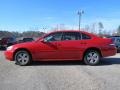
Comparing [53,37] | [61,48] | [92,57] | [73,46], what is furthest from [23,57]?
[92,57]

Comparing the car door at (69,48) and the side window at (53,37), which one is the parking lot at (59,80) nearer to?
the car door at (69,48)

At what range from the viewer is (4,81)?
9.65 meters

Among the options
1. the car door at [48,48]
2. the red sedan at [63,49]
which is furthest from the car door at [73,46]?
the car door at [48,48]

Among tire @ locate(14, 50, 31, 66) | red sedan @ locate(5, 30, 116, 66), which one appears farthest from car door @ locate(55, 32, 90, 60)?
tire @ locate(14, 50, 31, 66)

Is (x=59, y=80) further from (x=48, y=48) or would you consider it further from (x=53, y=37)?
(x=53, y=37)

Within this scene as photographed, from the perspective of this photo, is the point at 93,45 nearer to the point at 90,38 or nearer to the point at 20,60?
the point at 90,38

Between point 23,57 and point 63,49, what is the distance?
6.03 ft

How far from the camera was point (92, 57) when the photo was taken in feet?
46.7

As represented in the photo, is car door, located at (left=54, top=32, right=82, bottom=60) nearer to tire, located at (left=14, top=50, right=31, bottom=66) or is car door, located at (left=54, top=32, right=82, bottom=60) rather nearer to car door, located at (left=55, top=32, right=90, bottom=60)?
car door, located at (left=55, top=32, right=90, bottom=60)

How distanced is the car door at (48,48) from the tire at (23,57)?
0.45 meters

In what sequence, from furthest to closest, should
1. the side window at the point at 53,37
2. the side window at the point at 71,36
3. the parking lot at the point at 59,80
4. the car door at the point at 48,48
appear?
the side window at the point at 71,36 → the side window at the point at 53,37 → the car door at the point at 48,48 → the parking lot at the point at 59,80

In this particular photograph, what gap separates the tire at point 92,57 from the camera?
14.2 m

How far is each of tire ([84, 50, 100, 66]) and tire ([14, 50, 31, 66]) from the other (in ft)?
8.44

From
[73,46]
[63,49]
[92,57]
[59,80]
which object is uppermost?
[73,46]
